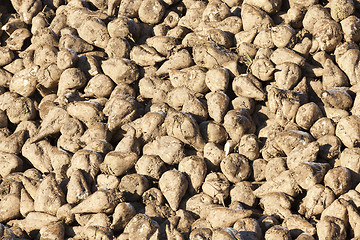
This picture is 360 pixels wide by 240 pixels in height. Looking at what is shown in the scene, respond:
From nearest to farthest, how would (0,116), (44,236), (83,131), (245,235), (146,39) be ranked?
(245,235)
(44,236)
(83,131)
(0,116)
(146,39)

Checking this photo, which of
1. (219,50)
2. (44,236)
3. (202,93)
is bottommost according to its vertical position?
(44,236)

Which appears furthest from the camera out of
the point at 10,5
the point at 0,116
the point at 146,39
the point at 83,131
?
A: the point at 10,5

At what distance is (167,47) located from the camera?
382 centimetres

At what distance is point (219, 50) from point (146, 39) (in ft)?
2.09

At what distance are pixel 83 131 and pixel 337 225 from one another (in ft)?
5.59

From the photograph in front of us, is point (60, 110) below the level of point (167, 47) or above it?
below

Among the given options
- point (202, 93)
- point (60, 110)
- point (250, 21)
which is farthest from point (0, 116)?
point (250, 21)

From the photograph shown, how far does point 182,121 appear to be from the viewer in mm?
3305

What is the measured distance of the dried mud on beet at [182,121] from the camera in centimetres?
298

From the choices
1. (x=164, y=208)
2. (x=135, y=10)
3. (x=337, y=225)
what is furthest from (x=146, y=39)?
(x=337, y=225)

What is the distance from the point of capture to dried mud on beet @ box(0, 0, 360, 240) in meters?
2.98

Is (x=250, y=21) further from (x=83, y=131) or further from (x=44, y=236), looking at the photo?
(x=44, y=236)

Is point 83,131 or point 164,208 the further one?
point 83,131

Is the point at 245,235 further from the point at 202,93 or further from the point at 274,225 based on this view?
the point at 202,93
